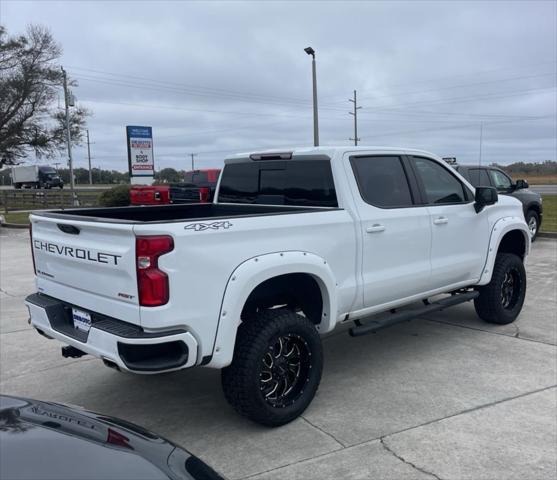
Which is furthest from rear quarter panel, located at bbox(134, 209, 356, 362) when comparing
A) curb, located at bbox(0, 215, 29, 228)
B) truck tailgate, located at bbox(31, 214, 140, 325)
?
curb, located at bbox(0, 215, 29, 228)

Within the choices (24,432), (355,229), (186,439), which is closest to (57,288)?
(186,439)

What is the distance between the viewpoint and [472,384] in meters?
4.57

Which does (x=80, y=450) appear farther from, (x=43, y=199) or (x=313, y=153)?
(x=43, y=199)

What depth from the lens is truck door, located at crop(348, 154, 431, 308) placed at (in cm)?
454

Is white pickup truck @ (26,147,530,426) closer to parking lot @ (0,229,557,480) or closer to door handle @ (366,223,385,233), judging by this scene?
door handle @ (366,223,385,233)

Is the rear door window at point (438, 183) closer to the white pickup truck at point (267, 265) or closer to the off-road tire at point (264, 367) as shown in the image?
the white pickup truck at point (267, 265)

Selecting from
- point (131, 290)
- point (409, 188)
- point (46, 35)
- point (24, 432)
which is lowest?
point (24, 432)

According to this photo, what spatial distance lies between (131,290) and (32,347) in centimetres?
322

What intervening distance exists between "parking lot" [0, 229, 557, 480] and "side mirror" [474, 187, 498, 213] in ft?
4.53

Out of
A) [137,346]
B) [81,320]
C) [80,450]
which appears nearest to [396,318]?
[137,346]

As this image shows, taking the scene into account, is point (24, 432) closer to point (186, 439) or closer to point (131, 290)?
point (131, 290)

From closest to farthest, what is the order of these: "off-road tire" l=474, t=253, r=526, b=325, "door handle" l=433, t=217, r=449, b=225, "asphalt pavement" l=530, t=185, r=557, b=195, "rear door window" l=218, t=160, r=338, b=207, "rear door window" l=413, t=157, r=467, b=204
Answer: "rear door window" l=218, t=160, r=338, b=207 → "door handle" l=433, t=217, r=449, b=225 → "rear door window" l=413, t=157, r=467, b=204 → "off-road tire" l=474, t=253, r=526, b=325 → "asphalt pavement" l=530, t=185, r=557, b=195

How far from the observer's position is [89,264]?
11.9 feet

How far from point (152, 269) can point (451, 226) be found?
321 cm
